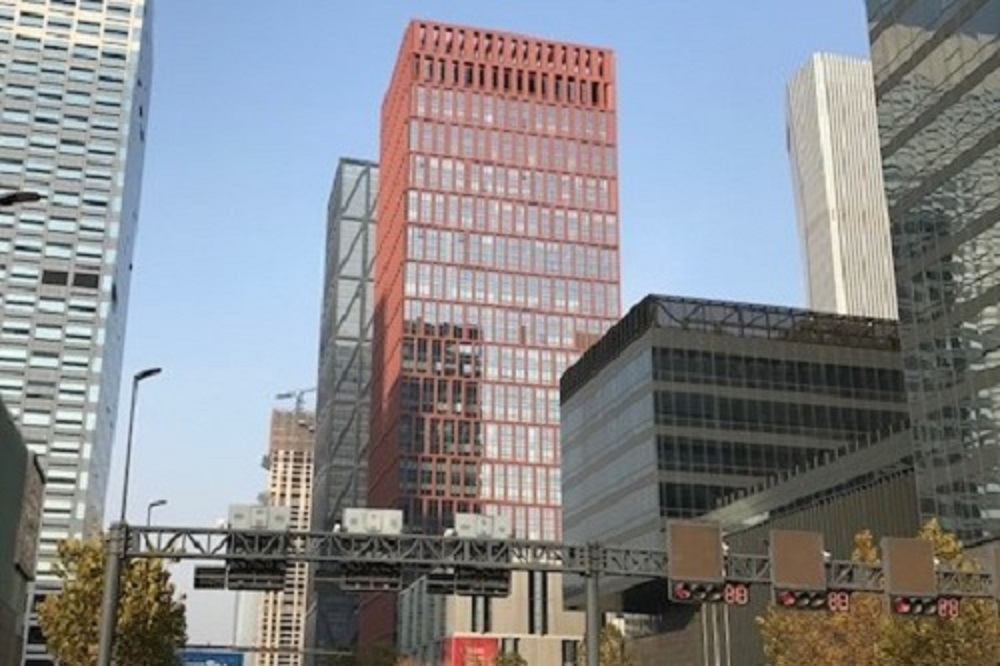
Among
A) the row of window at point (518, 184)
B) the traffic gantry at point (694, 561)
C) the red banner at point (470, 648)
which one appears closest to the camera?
the traffic gantry at point (694, 561)

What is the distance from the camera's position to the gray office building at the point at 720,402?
9212 centimetres

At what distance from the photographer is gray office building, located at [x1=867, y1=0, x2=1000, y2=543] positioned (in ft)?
184

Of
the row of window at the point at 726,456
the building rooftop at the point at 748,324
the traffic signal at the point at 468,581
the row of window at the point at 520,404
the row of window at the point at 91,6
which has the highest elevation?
the row of window at the point at 91,6

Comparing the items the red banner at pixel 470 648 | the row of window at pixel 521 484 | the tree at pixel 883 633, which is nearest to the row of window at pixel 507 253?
the row of window at pixel 521 484

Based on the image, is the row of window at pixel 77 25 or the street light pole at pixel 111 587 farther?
the row of window at pixel 77 25

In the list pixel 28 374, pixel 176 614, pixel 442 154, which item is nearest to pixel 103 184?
pixel 28 374

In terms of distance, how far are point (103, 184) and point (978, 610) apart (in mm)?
169866

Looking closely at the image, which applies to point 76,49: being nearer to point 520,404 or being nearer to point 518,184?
point 518,184

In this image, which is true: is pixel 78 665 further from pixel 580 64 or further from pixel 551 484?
pixel 580 64

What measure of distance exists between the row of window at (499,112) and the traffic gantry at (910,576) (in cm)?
14934

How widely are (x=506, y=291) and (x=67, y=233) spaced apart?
71320 mm

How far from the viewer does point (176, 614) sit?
165 ft

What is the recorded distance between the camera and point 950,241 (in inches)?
2357

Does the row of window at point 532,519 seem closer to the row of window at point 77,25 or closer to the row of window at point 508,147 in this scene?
the row of window at point 508,147
